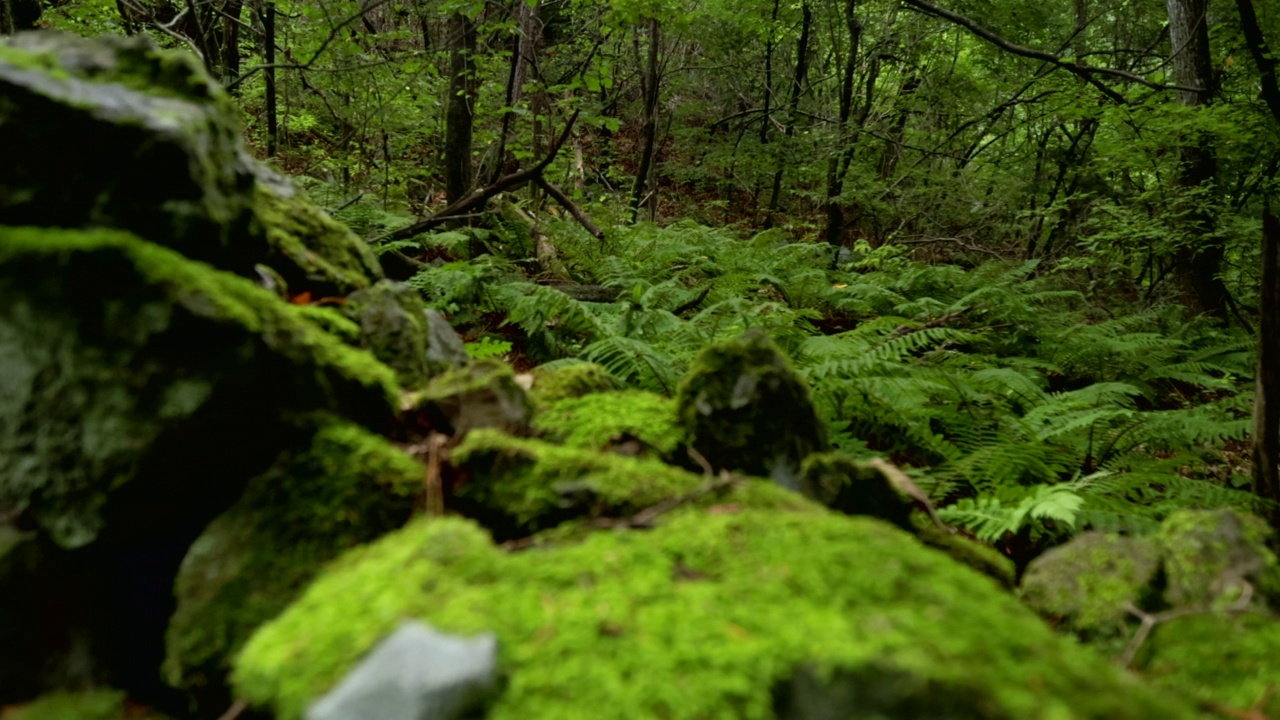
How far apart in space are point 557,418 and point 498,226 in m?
6.13

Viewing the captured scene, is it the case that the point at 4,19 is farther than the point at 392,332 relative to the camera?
Yes

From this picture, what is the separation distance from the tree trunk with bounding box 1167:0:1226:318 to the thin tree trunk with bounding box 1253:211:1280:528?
5.02 m

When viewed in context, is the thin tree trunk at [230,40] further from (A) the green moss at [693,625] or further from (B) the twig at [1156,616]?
(B) the twig at [1156,616]

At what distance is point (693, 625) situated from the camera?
108 cm

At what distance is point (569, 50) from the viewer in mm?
12859

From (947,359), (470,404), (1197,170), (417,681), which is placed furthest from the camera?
(1197,170)

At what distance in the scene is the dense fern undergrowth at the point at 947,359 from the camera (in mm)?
3471

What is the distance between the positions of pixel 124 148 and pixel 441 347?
1.19 meters

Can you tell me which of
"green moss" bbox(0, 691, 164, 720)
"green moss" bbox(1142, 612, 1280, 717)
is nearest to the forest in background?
"green moss" bbox(1142, 612, 1280, 717)

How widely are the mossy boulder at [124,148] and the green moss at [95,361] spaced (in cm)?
18

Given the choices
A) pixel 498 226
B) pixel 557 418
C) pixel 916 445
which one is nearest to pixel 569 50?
pixel 498 226

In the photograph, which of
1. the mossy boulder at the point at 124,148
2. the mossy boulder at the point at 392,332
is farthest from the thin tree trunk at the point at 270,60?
the mossy boulder at the point at 392,332

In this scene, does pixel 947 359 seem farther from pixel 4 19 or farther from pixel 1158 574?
pixel 4 19

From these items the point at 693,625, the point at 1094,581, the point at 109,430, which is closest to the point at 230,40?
the point at 109,430
